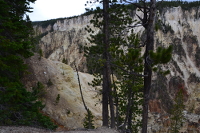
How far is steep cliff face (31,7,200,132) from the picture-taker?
1702 inches

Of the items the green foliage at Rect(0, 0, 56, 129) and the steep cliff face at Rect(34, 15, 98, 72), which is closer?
the green foliage at Rect(0, 0, 56, 129)

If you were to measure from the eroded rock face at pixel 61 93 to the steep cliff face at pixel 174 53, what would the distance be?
1097 cm

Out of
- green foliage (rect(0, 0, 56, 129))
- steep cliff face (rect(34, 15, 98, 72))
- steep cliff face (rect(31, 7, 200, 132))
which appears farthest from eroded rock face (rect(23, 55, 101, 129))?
steep cliff face (rect(34, 15, 98, 72))

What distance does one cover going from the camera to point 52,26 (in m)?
97.2

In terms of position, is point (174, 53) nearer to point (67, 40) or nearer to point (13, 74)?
point (67, 40)

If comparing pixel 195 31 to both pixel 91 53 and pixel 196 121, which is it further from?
pixel 91 53

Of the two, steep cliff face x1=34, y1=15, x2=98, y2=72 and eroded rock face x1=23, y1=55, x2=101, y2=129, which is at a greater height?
steep cliff face x1=34, y1=15, x2=98, y2=72

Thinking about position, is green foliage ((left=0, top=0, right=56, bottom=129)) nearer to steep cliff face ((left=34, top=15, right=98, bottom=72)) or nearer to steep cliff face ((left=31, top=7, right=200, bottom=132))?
steep cliff face ((left=31, top=7, right=200, bottom=132))

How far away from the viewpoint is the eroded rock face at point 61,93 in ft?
58.9

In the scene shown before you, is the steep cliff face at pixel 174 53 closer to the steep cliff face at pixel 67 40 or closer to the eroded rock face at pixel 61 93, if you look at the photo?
the steep cliff face at pixel 67 40

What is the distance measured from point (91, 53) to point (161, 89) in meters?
43.0

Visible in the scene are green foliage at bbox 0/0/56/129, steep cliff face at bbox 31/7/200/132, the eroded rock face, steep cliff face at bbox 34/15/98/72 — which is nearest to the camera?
green foliage at bbox 0/0/56/129

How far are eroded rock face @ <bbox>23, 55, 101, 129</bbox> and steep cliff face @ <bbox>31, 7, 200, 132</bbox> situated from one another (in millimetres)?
10973

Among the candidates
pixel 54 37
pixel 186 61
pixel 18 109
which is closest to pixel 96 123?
pixel 18 109
